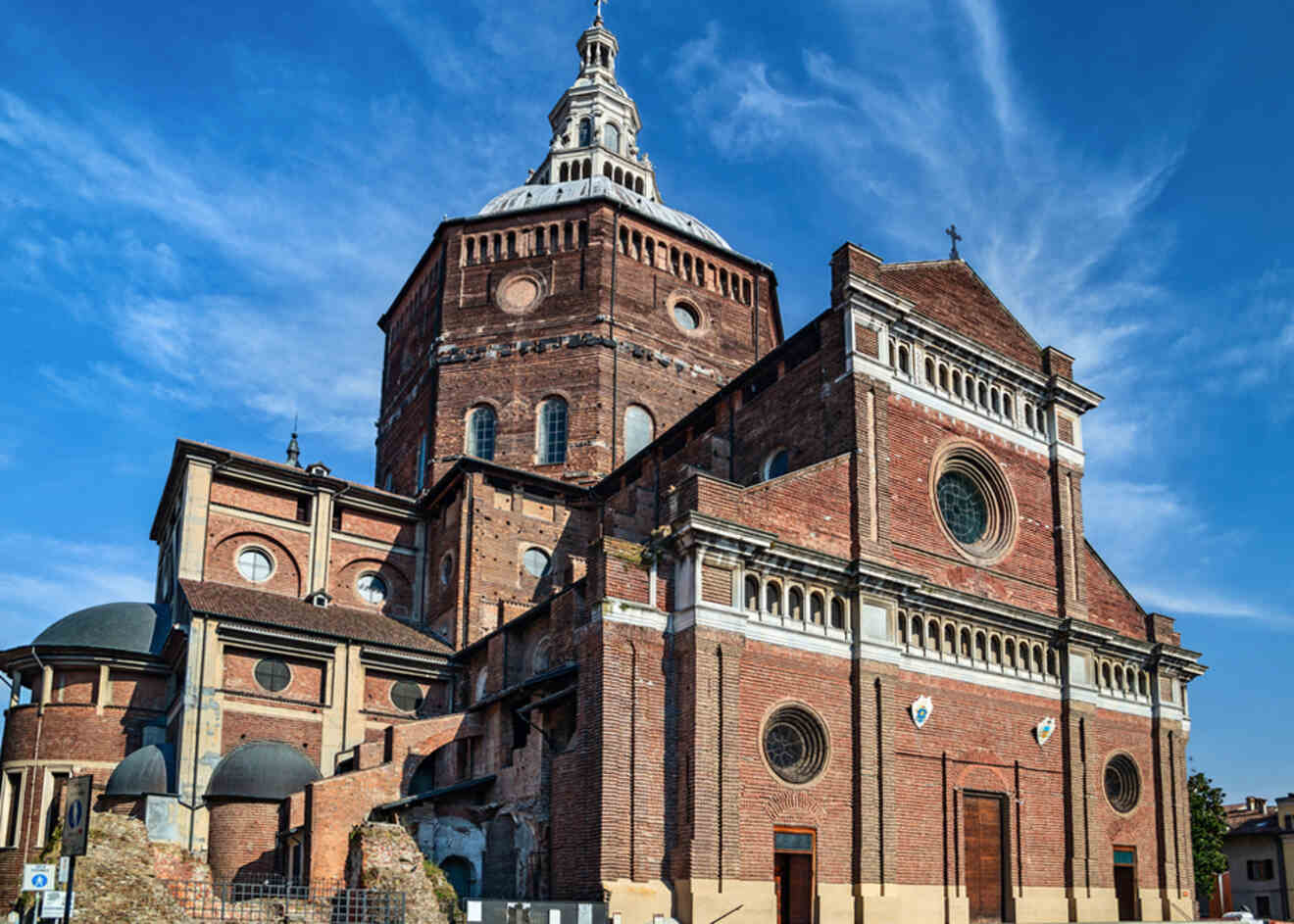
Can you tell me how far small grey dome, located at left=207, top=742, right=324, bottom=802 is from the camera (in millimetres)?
28766

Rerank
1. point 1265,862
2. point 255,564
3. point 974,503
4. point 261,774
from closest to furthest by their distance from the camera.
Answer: point 261,774
point 974,503
point 255,564
point 1265,862

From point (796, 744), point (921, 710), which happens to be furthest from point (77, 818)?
point (921, 710)

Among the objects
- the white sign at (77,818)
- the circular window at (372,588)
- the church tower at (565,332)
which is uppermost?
the church tower at (565,332)

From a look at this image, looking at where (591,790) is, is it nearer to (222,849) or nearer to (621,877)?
(621,877)

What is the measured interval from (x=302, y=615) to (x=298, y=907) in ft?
36.6

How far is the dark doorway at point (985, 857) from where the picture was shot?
2723cm

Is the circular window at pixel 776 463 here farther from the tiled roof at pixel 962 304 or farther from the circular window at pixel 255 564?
the circular window at pixel 255 564

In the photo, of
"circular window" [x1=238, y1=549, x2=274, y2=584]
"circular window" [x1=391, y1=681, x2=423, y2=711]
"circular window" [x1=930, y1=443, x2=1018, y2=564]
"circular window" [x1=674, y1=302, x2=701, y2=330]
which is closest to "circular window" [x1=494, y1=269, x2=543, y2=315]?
"circular window" [x1=674, y1=302, x2=701, y2=330]

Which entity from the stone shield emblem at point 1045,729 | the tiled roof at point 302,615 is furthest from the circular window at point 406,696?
the stone shield emblem at point 1045,729

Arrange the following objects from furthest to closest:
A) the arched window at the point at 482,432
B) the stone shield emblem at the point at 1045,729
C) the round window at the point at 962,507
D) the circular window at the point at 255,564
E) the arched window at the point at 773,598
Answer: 1. the arched window at the point at 482,432
2. the circular window at the point at 255,564
3. the round window at the point at 962,507
4. the stone shield emblem at the point at 1045,729
5. the arched window at the point at 773,598

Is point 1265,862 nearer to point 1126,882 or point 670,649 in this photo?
point 1126,882

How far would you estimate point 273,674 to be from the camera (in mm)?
32000

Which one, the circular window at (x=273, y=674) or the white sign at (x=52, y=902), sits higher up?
the circular window at (x=273, y=674)

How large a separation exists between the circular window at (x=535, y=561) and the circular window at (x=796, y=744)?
13.6 metres
